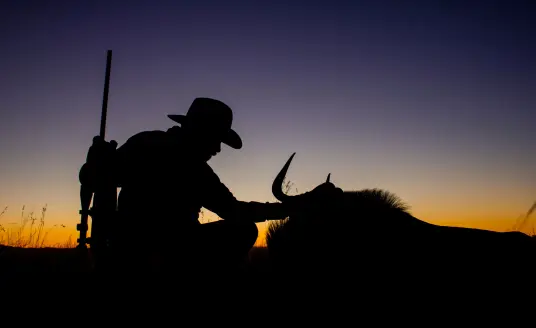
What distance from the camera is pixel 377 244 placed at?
189 inches

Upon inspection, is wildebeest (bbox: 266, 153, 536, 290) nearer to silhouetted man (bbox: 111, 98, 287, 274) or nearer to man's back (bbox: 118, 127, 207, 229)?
silhouetted man (bbox: 111, 98, 287, 274)

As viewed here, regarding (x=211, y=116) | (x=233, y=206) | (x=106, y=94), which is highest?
(x=106, y=94)

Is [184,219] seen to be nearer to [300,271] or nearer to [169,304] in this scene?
[169,304]

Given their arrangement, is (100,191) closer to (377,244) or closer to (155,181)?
(155,181)

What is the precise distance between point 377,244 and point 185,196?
223cm

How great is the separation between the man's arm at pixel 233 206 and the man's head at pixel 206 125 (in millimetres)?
263

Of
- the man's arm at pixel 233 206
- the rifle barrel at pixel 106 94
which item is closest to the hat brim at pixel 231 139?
the man's arm at pixel 233 206

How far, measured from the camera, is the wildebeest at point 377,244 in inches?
174

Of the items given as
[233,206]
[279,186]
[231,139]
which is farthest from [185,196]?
[279,186]

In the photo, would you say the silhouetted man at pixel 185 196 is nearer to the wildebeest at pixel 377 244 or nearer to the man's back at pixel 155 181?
the man's back at pixel 155 181

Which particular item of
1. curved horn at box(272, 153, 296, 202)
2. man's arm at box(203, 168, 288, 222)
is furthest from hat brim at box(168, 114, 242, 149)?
curved horn at box(272, 153, 296, 202)

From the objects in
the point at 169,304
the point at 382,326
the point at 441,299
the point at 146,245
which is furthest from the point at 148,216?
the point at 441,299

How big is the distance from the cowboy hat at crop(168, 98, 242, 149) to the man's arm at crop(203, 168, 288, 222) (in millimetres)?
445

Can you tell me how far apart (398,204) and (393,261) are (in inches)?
41.2
